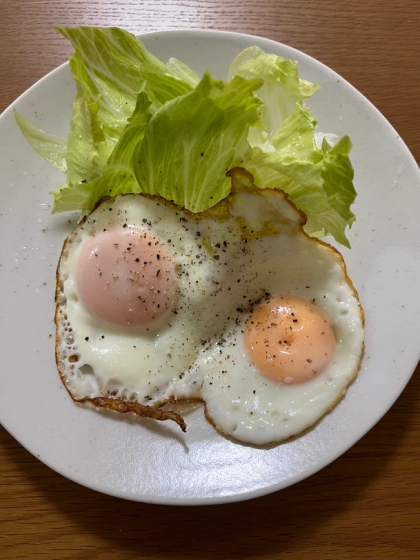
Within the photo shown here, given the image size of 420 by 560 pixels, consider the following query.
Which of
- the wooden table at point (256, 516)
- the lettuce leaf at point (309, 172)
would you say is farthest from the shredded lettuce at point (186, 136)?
the wooden table at point (256, 516)

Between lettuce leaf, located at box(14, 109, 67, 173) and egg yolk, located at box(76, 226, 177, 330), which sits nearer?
egg yolk, located at box(76, 226, 177, 330)

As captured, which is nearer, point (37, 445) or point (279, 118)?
point (37, 445)

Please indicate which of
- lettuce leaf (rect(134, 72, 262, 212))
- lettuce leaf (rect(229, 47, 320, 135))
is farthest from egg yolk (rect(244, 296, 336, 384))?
lettuce leaf (rect(229, 47, 320, 135))

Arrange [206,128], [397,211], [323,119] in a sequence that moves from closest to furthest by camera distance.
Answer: [206,128], [397,211], [323,119]

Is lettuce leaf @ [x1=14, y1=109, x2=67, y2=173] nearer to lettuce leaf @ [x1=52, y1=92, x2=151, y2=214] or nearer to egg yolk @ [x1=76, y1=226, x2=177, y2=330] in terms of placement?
lettuce leaf @ [x1=52, y1=92, x2=151, y2=214]

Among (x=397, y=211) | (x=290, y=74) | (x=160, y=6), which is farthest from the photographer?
(x=160, y=6)

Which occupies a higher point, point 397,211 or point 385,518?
point 397,211

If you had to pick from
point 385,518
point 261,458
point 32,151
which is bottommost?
point 385,518

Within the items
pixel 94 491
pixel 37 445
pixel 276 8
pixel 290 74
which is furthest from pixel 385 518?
pixel 276 8

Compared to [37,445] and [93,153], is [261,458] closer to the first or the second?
[37,445]
